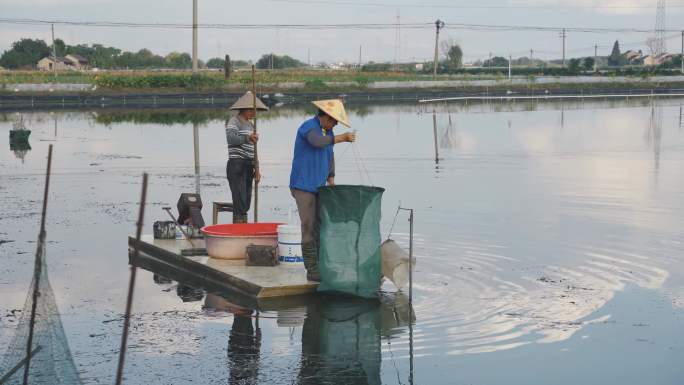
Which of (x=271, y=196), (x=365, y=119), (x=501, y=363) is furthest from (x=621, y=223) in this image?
(x=365, y=119)

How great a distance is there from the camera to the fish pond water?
7.56 meters

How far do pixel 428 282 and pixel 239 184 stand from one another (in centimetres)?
258

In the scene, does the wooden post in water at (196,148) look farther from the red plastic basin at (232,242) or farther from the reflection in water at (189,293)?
the reflection in water at (189,293)

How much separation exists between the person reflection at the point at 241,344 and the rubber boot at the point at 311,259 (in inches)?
30.2

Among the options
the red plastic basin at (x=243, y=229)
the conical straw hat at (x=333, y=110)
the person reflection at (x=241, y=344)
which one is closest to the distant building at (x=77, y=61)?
the red plastic basin at (x=243, y=229)

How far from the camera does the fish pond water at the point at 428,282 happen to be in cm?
756

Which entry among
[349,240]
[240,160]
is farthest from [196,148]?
[349,240]

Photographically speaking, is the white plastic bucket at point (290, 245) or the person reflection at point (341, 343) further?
the white plastic bucket at point (290, 245)

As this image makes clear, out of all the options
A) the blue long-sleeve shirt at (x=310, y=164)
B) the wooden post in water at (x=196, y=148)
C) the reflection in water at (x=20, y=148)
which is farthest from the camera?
the reflection in water at (x=20, y=148)

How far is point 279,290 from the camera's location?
9602 mm

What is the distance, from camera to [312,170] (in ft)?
31.7

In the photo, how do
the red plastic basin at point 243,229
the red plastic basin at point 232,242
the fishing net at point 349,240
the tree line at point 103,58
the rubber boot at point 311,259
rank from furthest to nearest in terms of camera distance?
the tree line at point 103,58
the red plastic basin at point 243,229
the red plastic basin at point 232,242
the rubber boot at point 311,259
the fishing net at point 349,240

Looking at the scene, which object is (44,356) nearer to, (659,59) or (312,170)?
(312,170)

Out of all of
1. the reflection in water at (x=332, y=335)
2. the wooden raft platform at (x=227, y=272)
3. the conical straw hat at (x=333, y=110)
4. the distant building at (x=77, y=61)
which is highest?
the distant building at (x=77, y=61)
